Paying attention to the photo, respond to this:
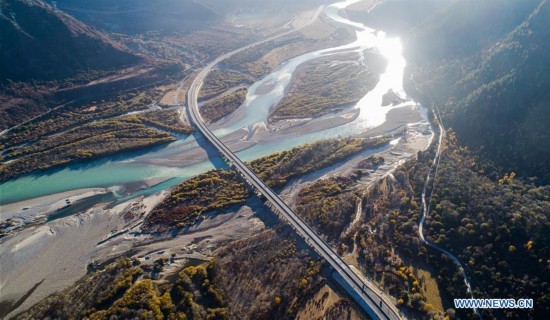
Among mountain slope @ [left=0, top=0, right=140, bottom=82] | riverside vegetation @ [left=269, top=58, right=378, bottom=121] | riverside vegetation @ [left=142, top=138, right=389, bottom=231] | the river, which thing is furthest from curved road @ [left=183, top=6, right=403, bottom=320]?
mountain slope @ [left=0, top=0, right=140, bottom=82]

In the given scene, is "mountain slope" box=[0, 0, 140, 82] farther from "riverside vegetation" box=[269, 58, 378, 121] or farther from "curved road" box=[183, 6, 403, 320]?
"curved road" box=[183, 6, 403, 320]

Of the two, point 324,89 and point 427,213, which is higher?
point 324,89

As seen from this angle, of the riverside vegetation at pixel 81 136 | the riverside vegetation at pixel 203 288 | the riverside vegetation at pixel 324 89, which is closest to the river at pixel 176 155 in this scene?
the riverside vegetation at pixel 81 136

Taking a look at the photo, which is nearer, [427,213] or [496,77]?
[427,213]

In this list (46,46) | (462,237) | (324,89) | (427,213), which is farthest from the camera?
(46,46)

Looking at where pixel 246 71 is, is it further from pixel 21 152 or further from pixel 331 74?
pixel 21 152

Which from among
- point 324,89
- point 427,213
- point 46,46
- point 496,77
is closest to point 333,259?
point 427,213

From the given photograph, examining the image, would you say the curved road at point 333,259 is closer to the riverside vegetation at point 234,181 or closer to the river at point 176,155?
the riverside vegetation at point 234,181

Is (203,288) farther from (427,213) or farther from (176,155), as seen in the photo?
(176,155)

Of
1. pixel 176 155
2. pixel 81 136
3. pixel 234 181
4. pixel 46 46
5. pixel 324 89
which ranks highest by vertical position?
pixel 46 46
